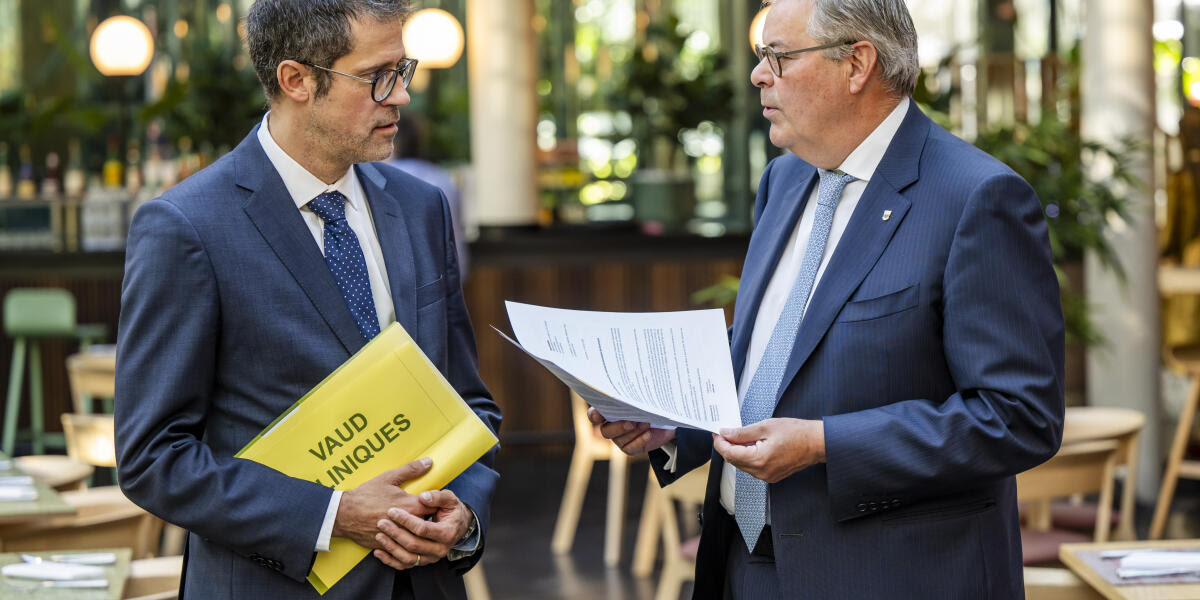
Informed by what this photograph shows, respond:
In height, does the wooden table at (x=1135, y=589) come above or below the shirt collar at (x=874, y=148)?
below

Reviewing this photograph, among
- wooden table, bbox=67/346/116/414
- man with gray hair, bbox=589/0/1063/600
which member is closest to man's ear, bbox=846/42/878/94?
man with gray hair, bbox=589/0/1063/600

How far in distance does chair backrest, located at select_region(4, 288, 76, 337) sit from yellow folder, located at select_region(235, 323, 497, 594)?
5367 millimetres

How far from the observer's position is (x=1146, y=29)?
6422 mm

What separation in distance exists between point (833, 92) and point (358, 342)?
785 mm

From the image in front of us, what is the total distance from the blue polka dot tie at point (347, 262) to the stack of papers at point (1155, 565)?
138 centimetres

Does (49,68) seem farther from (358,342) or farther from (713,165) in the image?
(358,342)

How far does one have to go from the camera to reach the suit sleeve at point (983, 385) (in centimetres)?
172

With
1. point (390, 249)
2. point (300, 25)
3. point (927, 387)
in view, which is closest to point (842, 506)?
point (927, 387)

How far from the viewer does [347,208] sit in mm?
1939

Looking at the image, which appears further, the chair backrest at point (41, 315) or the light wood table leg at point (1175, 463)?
the chair backrest at point (41, 315)

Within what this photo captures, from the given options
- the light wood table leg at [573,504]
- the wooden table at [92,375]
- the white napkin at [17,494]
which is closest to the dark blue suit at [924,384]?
the white napkin at [17,494]

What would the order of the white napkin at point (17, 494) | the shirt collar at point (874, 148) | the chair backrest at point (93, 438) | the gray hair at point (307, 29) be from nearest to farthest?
the gray hair at point (307, 29)
the shirt collar at point (874, 148)
the white napkin at point (17, 494)
the chair backrest at point (93, 438)

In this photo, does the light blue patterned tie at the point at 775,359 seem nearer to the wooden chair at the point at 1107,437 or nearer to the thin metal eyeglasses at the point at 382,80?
the thin metal eyeglasses at the point at 382,80

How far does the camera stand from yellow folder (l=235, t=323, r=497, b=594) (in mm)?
1744
